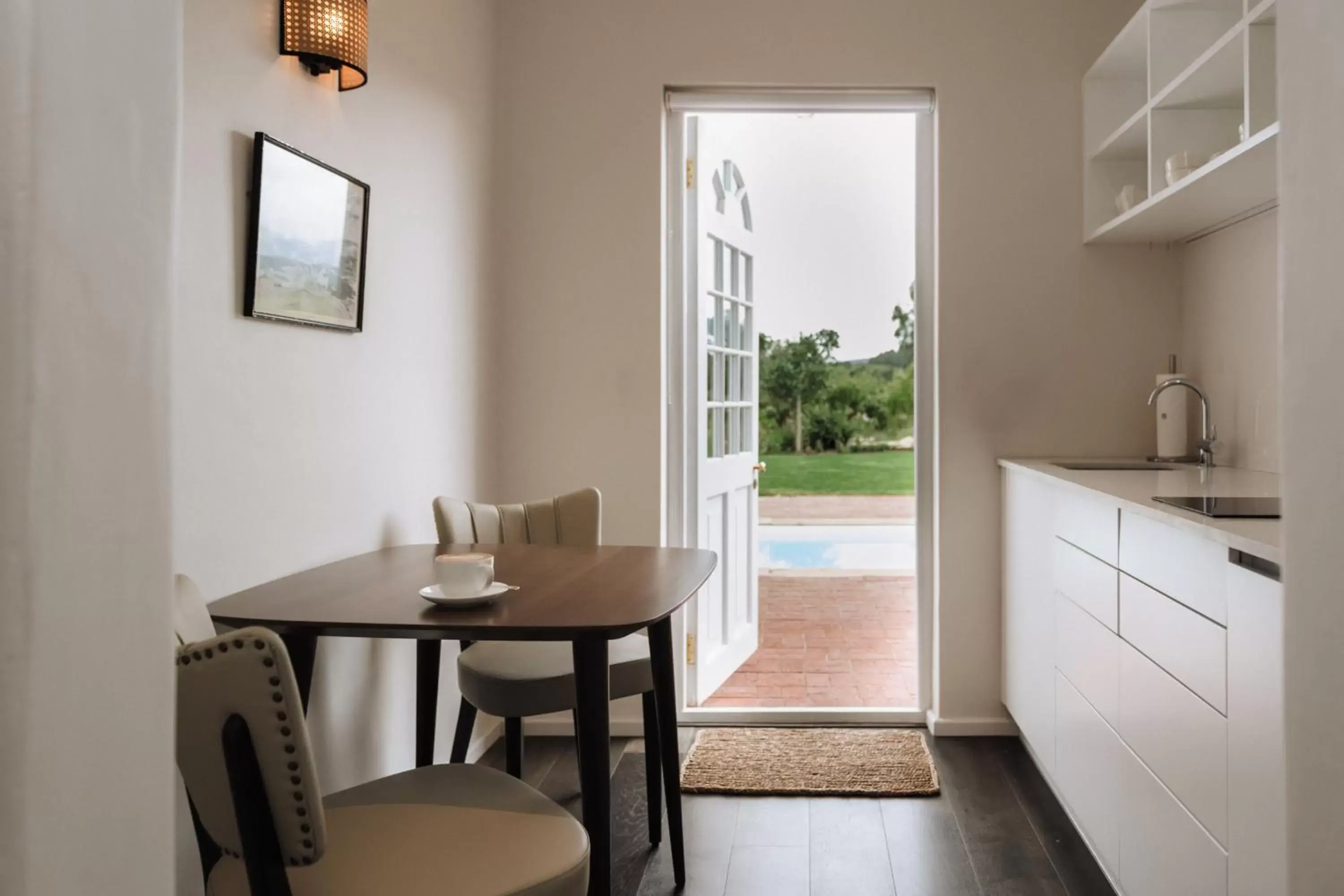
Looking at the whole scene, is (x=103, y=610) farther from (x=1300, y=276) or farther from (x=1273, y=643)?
(x=1273, y=643)

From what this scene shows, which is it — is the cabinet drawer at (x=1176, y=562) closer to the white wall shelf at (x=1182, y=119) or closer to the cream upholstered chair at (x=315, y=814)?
the white wall shelf at (x=1182, y=119)

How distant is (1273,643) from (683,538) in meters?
2.33

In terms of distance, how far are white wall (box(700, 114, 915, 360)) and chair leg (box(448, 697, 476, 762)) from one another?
6.10 m

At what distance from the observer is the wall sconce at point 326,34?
1948 mm

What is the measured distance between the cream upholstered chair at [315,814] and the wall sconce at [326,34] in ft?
4.37

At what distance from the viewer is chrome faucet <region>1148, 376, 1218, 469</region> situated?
2859 millimetres

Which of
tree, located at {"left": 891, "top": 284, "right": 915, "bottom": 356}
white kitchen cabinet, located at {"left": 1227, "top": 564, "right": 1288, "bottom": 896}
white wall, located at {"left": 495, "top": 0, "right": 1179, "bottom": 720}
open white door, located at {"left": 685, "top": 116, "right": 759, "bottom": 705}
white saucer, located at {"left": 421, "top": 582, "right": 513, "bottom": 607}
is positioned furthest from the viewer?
tree, located at {"left": 891, "top": 284, "right": 915, "bottom": 356}

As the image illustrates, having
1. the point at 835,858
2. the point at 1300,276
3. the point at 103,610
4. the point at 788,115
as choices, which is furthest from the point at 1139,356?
the point at 103,610

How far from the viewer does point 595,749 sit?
1697 mm

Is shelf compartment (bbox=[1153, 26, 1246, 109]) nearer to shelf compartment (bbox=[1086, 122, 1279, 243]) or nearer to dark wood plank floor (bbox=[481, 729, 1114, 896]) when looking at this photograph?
shelf compartment (bbox=[1086, 122, 1279, 243])

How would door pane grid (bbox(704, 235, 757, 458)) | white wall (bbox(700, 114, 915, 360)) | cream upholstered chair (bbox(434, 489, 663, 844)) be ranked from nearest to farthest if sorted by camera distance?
cream upholstered chair (bbox(434, 489, 663, 844)) → door pane grid (bbox(704, 235, 757, 458)) → white wall (bbox(700, 114, 915, 360))

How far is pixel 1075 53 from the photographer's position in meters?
3.29

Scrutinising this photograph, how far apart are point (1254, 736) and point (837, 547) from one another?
664 centimetres

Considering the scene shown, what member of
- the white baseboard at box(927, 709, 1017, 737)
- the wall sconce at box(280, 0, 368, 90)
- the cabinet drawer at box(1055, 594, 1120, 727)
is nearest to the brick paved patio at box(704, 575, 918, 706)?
the white baseboard at box(927, 709, 1017, 737)
